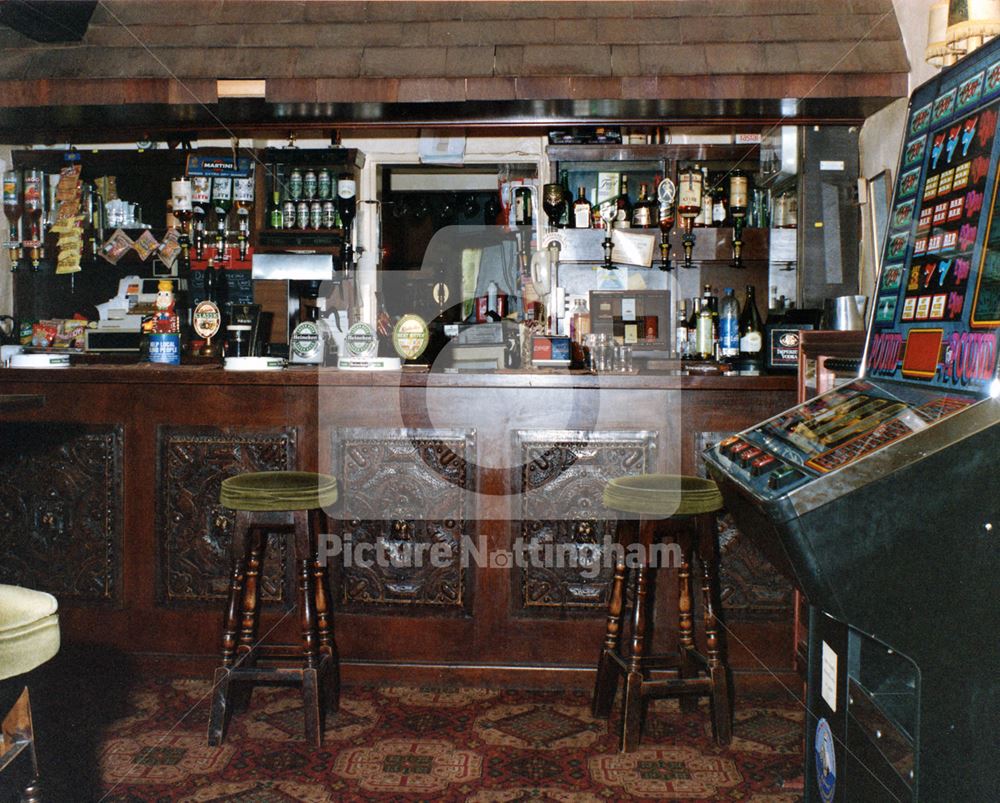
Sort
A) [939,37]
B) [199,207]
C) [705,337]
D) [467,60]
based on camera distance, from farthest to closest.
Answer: [199,207]
[705,337]
[467,60]
[939,37]

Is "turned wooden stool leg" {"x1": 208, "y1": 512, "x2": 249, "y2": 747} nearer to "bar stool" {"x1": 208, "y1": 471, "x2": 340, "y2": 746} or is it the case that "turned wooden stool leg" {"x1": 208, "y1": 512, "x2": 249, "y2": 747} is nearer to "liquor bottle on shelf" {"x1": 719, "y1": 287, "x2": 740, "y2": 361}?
"bar stool" {"x1": 208, "y1": 471, "x2": 340, "y2": 746}

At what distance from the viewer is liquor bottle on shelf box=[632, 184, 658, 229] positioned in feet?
17.7

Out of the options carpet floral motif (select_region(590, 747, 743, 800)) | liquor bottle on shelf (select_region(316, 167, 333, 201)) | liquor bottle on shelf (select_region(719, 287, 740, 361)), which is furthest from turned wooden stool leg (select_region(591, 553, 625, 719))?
liquor bottle on shelf (select_region(316, 167, 333, 201))

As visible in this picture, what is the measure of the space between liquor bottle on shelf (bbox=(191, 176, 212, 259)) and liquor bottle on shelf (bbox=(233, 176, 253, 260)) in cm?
17

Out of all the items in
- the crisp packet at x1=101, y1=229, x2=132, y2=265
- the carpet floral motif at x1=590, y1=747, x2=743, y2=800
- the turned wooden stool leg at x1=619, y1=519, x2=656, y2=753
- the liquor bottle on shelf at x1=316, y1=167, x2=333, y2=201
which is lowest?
the carpet floral motif at x1=590, y1=747, x2=743, y2=800

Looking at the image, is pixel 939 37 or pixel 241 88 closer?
pixel 939 37

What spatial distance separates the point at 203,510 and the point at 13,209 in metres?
3.75

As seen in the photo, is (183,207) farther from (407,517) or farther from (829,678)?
(829,678)

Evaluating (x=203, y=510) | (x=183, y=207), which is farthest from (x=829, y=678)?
(x=183, y=207)

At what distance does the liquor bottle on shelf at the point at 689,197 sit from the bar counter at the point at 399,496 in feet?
7.45

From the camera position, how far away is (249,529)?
108 inches

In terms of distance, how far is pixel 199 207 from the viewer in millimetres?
5734

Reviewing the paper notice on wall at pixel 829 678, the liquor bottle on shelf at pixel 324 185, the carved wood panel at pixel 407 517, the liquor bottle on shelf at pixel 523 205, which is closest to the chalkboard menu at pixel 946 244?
the paper notice on wall at pixel 829 678

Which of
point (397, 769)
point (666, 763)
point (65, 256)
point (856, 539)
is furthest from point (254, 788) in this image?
point (65, 256)
